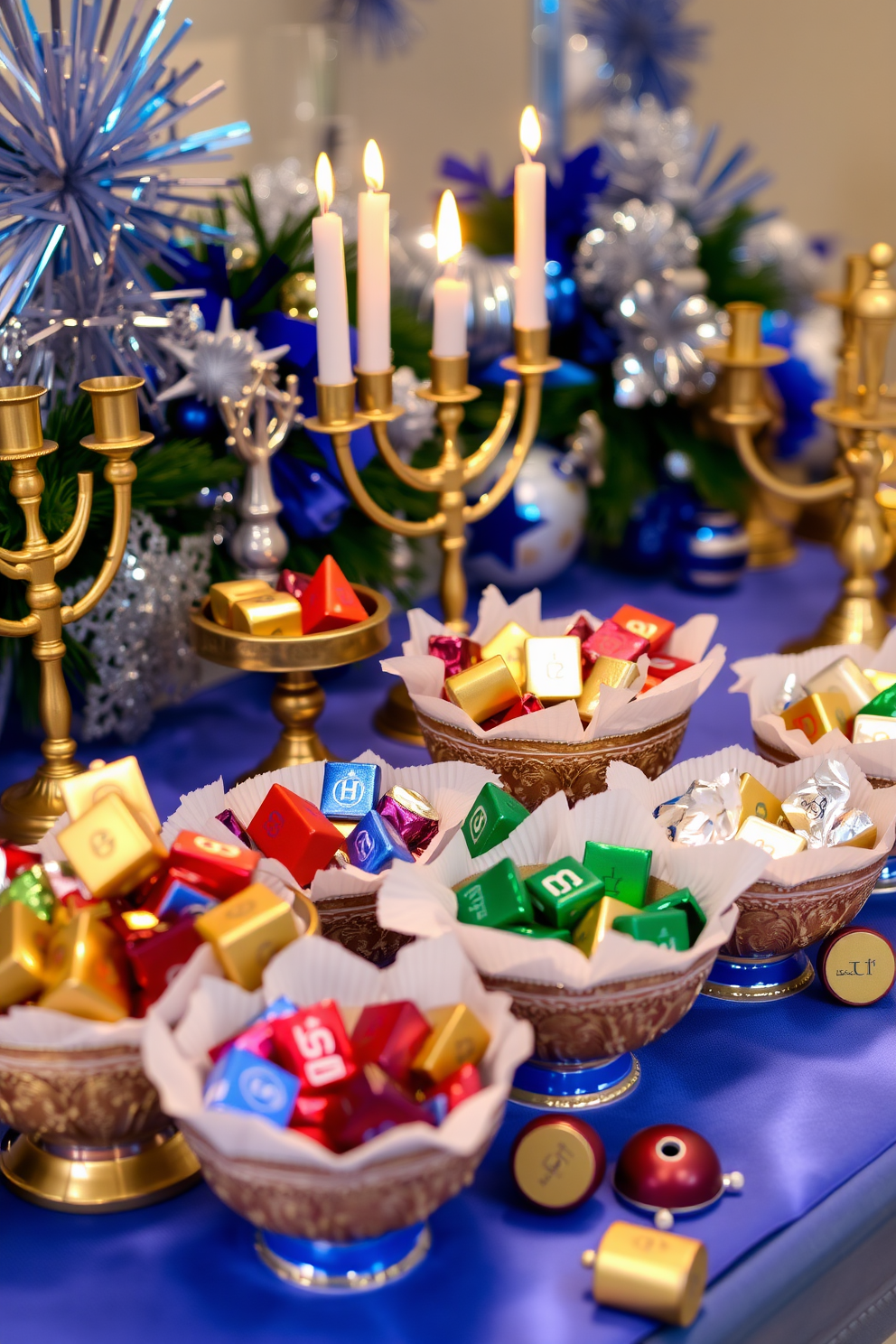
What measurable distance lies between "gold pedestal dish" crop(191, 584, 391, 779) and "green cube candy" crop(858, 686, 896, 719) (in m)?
0.38

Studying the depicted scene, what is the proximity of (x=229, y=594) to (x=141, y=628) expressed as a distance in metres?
0.16

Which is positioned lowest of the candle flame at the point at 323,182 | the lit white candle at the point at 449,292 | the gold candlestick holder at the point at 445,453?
the gold candlestick holder at the point at 445,453

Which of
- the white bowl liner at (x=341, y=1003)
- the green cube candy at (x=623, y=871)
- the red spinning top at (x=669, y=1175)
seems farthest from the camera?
the green cube candy at (x=623, y=871)

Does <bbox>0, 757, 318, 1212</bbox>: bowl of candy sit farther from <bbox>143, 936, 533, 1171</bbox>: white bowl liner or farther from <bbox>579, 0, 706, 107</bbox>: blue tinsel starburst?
<bbox>579, 0, 706, 107</bbox>: blue tinsel starburst

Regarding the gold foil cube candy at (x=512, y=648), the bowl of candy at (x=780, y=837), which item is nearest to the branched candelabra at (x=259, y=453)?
the gold foil cube candy at (x=512, y=648)

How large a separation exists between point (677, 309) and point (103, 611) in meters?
0.77

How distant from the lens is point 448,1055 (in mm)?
654

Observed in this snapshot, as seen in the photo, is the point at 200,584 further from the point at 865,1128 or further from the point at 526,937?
the point at 865,1128

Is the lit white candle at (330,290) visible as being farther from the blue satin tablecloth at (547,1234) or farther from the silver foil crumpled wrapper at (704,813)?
the blue satin tablecloth at (547,1234)

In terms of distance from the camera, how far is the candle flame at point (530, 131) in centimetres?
118

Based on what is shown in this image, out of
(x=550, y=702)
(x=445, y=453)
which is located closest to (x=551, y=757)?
(x=550, y=702)

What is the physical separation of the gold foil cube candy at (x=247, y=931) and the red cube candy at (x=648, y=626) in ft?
1.51

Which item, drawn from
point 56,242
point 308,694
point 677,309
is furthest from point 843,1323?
point 677,309

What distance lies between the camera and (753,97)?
253cm
